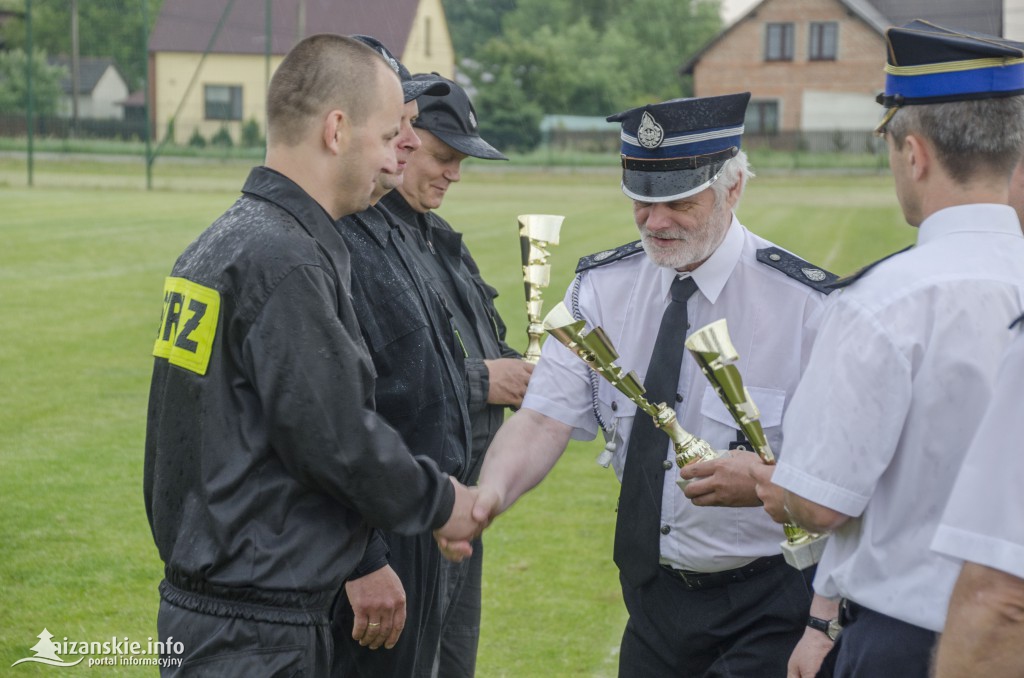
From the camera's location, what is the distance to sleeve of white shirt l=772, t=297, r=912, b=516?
7.15 ft

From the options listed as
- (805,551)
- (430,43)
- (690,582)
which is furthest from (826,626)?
(430,43)

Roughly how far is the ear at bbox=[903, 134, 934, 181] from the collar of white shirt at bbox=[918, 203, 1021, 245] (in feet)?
0.28

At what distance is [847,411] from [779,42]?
5214 cm

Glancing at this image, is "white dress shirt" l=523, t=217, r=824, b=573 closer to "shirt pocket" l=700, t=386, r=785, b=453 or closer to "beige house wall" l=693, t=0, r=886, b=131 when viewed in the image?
"shirt pocket" l=700, t=386, r=785, b=453

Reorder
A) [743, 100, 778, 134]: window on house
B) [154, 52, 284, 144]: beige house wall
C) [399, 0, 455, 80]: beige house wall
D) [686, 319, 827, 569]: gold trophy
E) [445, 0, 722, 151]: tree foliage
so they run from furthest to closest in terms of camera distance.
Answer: [743, 100, 778, 134]: window on house, [445, 0, 722, 151]: tree foliage, [399, 0, 455, 80]: beige house wall, [154, 52, 284, 144]: beige house wall, [686, 319, 827, 569]: gold trophy

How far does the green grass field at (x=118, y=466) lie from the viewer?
5.50 metres

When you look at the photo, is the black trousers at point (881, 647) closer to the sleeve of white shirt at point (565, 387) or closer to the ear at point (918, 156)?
the ear at point (918, 156)

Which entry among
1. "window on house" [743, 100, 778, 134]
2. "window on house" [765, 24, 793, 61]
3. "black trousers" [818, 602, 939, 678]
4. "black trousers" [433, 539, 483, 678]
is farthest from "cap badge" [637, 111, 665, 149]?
"window on house" [765, 24, 793, 61]

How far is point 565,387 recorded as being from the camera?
11.4 ft

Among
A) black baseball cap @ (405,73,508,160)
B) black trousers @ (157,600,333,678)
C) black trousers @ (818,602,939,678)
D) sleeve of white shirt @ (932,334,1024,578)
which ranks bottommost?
black trousers @ (157,600,333,678)

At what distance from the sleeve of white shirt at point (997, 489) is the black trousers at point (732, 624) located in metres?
1.44

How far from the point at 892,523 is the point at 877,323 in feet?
1.32

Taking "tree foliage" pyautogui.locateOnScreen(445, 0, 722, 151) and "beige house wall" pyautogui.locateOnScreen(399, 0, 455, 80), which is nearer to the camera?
"beige house wall" pyautogui.locateOnScreen(399, 0, 455, 80)

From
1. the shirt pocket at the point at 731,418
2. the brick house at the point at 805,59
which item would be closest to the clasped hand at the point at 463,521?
the shirt pocket at the point at 731,418
